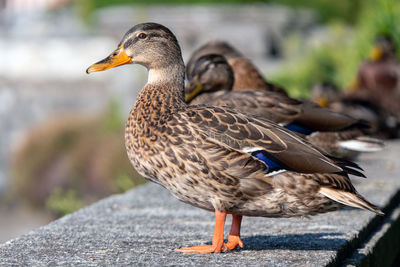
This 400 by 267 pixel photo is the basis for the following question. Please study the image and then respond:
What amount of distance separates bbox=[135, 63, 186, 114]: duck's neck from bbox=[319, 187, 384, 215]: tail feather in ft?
2.67

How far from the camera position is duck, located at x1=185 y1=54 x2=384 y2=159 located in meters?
4.68

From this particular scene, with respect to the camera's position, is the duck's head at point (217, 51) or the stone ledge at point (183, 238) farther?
the duck's head at point (217, 51)

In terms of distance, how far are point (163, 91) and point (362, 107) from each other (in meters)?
4.75

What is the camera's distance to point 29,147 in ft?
47.7

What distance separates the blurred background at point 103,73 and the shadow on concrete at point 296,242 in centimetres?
673

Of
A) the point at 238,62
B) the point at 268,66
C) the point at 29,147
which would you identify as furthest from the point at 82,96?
the point at 238,62

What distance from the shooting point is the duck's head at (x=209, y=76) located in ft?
17.9

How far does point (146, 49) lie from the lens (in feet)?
12.2

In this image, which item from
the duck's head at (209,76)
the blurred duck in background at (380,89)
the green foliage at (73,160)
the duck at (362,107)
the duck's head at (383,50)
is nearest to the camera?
the duck's head at (209,76)

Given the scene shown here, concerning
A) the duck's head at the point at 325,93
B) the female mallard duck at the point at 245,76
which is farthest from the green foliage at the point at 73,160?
the female mallard duck at the point at 245,76

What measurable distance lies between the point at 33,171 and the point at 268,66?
16.8ft

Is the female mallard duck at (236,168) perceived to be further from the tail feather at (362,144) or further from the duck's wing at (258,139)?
the tail feather at (362,144)

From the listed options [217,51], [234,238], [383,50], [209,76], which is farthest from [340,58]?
[234,238]

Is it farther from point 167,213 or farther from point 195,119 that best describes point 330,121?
point 195,119
